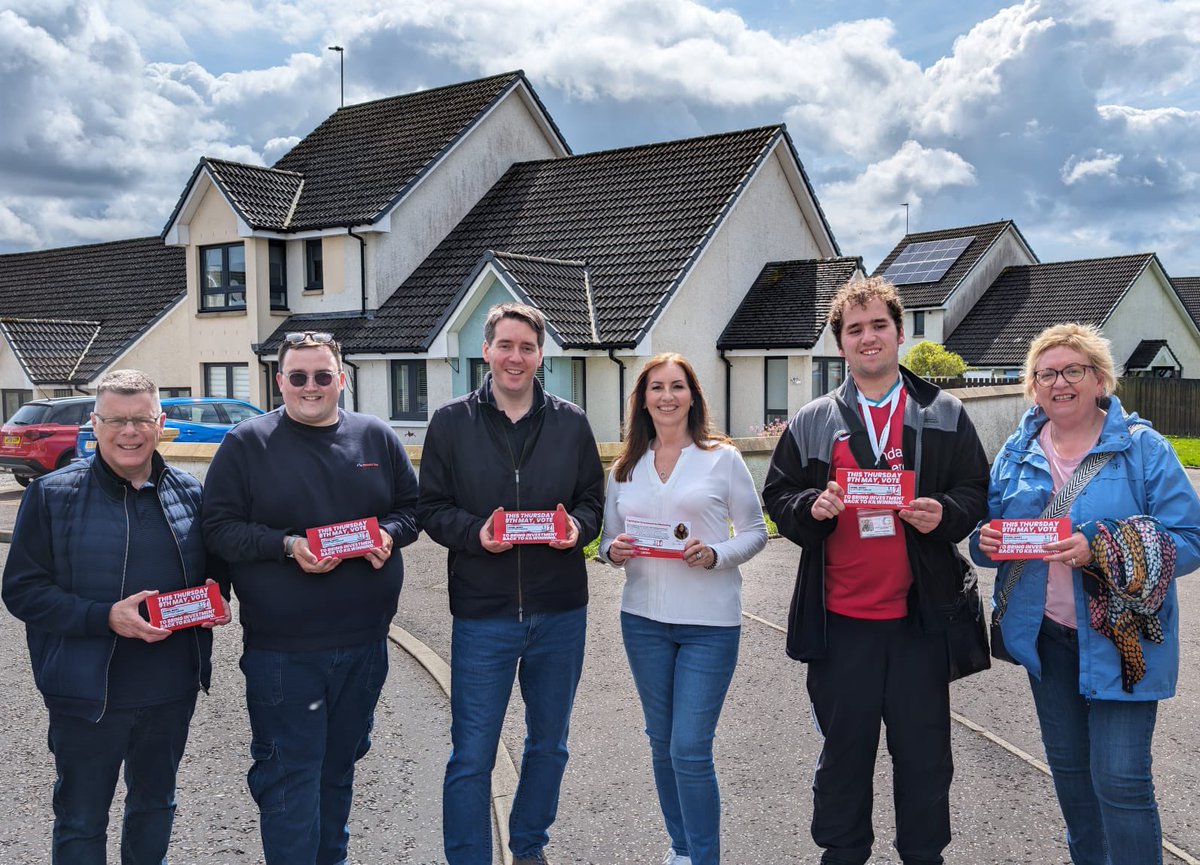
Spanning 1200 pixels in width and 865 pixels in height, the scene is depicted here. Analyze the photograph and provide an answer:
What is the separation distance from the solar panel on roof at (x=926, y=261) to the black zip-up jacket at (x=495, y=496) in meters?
41.3

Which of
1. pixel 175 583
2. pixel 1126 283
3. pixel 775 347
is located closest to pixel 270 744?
pixel 175 583

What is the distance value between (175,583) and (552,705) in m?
1.66

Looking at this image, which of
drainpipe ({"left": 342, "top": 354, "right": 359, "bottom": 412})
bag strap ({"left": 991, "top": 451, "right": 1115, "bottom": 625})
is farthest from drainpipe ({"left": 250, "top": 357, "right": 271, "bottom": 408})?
bag strap ({"left": 991, "top": 451, "right": 1115, "bottom": 625})

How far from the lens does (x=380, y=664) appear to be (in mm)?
4164

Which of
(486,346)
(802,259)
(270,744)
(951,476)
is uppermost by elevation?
(802,259)

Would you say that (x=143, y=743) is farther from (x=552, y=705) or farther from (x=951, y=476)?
(x=951, y=476)

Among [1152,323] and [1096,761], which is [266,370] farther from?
[1152,323]

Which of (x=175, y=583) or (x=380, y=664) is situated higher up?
(x=175, y=583)

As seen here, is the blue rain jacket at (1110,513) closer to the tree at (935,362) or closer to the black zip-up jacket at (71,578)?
the black zip-up jacket at (71,578)

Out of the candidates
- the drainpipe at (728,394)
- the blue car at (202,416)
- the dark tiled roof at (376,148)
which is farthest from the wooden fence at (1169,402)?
the blue car at (202,416)

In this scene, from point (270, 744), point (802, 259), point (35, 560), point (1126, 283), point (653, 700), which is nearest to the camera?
point (35, 560)

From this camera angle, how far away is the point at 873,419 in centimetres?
409

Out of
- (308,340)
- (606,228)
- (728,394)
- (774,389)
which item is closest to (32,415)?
(606,228)

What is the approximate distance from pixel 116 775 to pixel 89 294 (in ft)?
104
